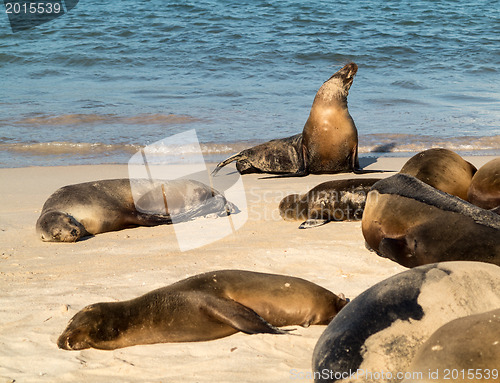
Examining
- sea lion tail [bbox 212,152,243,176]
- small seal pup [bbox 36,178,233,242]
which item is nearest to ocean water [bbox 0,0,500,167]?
sea lion tail [bbox 212,152,243,176]

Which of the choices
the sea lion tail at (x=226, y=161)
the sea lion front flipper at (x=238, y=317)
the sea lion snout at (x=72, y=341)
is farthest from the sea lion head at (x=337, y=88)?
the sea lion snout at (x=72, y=341)

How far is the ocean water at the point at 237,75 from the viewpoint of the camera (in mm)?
10820

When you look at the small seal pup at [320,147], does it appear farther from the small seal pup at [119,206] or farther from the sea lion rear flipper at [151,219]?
the sea lion rear flipper at [151,219]

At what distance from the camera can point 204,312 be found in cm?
350

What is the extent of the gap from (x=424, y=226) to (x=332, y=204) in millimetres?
1849

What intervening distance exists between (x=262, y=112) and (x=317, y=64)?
5.19 meters

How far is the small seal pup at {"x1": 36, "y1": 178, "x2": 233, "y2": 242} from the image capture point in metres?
5.85

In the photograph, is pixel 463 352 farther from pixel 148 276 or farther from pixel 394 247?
pixel 148 276

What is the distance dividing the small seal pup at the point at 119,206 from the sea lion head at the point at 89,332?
7.83ft

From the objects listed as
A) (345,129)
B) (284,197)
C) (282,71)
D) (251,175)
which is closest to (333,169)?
(345,129)

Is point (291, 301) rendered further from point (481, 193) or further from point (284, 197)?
point (284, 197)

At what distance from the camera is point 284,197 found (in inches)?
269

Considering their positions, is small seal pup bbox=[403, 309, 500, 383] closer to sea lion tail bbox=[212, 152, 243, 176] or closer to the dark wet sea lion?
the dark wet sea lion

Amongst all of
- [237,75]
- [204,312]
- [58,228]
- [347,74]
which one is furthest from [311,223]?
[237,75]
